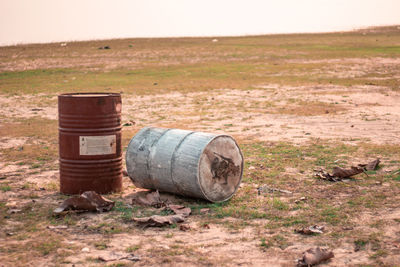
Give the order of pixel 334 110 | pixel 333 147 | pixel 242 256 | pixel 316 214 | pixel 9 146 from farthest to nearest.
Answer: pixel 334 110, pixel 9 146, pixel 333 147, pixel 316 214, pixel 242 256

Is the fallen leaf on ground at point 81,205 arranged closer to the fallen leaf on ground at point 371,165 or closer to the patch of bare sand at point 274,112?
the fallen leaf on ground at point 371,165

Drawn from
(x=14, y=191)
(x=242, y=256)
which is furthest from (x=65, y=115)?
(x=242, y=256)

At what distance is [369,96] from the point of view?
18.6 metres

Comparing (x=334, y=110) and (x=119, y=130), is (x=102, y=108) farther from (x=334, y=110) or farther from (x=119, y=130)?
(x=334, y=110)

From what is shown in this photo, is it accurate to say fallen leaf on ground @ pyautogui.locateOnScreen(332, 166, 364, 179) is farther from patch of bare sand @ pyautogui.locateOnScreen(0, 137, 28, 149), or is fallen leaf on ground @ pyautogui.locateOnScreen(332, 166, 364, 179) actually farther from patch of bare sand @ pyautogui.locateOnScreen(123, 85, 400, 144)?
patch of bare sand @ pyautogui.locateOnScreen(0, 137, 28, 149)

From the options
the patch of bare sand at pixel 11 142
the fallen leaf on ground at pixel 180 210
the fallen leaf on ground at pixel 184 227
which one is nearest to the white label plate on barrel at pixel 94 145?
the fallen leaf on ground at pixel 180 210

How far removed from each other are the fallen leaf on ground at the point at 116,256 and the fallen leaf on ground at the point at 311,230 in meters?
1.70

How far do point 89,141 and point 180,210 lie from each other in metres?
1.56

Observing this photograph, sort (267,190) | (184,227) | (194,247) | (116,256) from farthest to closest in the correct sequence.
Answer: (267,190) → (184,227) → (194,247) → (116,256)

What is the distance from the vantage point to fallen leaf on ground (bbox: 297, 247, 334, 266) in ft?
14.8

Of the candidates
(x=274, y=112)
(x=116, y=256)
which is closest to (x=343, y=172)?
(x=116, y=256)

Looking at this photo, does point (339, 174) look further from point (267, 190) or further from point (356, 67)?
point (356, 67)

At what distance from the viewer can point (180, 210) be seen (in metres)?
6.09

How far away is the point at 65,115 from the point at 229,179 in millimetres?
2262
